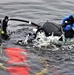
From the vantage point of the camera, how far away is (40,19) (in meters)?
12.1

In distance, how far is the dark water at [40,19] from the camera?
782cm

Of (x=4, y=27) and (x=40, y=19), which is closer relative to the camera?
A: (x=4, y=27)

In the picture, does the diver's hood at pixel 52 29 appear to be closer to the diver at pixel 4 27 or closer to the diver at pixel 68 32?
the diver at pixel 68 32

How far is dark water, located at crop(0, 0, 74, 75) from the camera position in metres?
7.82

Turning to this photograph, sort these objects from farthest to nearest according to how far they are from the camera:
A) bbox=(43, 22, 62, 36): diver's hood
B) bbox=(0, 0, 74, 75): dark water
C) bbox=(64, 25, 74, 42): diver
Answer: bbox=(43, 22, 62, 36): diver's hood
bbox=(64, 25, 74, 42): diver
bbox=(0, 0, 74, 75): dark water

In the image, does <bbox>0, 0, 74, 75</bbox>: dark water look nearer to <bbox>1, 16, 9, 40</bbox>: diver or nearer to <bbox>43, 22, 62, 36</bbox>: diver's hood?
<bbox>1, 16, 9, 40</bbox>: diver

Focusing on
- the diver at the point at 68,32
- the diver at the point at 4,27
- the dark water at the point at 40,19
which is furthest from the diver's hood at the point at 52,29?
the diver at the point at 4,27

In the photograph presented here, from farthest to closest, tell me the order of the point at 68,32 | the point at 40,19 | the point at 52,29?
the point at 40,19
the point at 52,29
the point at 68,32

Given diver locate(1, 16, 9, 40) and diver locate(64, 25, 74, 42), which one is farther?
diver locate(1, 16, 9, 40)

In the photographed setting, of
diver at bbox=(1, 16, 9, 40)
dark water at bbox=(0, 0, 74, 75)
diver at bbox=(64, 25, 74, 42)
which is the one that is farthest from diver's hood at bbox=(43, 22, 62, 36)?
diver at bbox=(1, 16, 9, 40)

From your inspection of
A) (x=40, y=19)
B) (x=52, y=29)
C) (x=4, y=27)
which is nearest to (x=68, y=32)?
(x=52, y=29)

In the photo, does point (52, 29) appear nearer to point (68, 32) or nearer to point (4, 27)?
point (68, 32)

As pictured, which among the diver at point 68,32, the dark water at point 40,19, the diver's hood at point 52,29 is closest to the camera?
the dark water at point 40,19

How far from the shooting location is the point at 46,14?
12.8 metres
